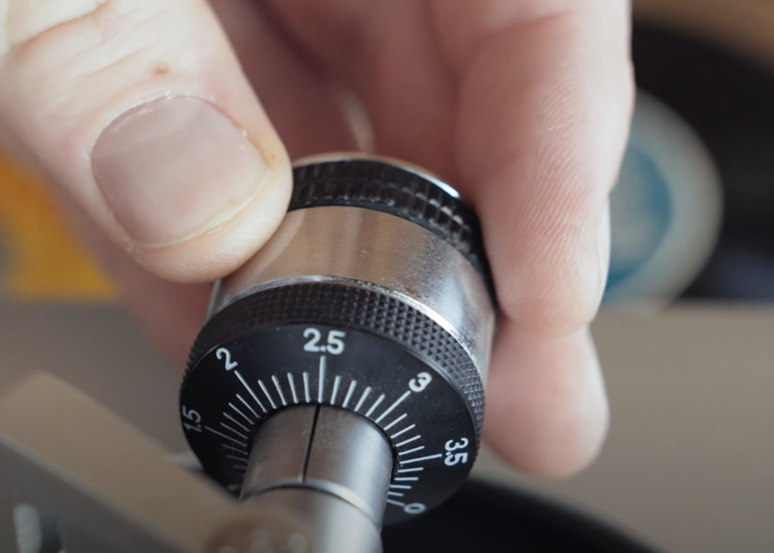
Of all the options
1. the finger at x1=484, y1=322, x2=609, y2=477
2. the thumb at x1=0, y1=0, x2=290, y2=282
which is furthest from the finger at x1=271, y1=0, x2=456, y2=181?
the thumb at x1=0, y1=0, x2=290, y2=282

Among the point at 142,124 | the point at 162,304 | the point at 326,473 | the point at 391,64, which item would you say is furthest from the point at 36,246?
the point at 326,473

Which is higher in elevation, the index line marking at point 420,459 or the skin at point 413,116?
the skin at point 413,116

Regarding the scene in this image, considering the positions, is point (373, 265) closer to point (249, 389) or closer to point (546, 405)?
point (249, 389)

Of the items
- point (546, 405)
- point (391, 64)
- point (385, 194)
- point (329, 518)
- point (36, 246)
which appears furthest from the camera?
point (36, 246)

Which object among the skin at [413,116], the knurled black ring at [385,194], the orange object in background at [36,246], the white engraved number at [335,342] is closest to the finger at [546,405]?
the skin at [413,116]

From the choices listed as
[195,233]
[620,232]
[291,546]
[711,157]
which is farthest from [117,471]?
[711,157]

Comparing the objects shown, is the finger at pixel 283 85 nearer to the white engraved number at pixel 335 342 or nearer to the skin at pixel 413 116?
the skin at pixel 413 116
